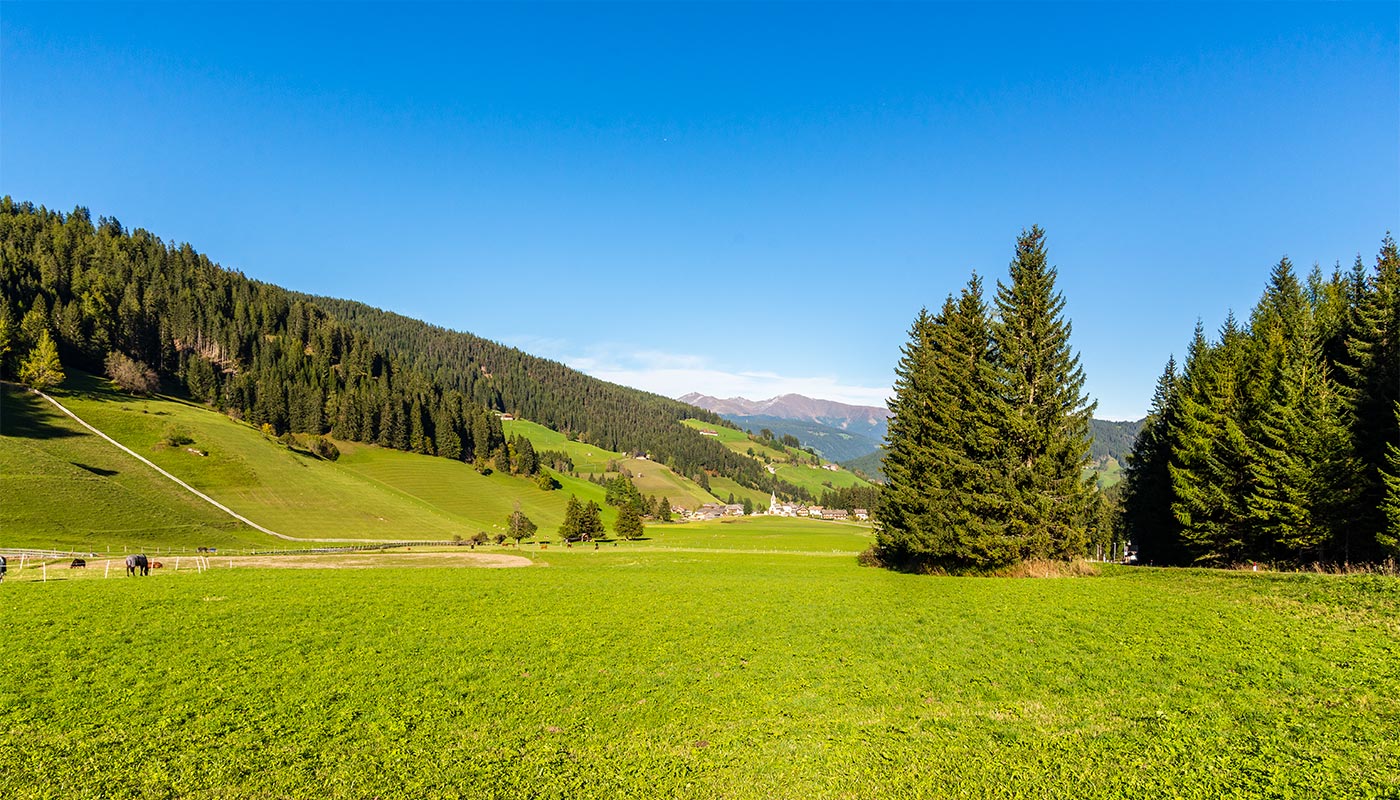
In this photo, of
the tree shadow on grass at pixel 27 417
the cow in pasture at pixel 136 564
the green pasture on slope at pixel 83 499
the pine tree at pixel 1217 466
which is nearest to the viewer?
the cow in pasture at pixel 136 564

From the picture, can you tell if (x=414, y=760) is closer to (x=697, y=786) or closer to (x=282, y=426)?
(x=697, y=786)

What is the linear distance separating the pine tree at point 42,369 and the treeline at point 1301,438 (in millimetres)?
135884

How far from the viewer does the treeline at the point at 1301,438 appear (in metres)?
29.1

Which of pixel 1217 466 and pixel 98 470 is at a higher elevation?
pixel 1217 466

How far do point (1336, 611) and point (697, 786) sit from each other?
20368 mm

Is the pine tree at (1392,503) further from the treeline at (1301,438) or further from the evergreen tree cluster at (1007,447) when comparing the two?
the evergreen tree cluster at (1007,447)

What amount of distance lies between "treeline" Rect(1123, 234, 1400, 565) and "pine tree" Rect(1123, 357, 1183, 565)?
7.05 ft

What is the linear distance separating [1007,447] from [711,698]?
26.5 meters

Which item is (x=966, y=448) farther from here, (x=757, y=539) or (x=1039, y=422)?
(x=757, y=539)

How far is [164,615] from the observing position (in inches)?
751

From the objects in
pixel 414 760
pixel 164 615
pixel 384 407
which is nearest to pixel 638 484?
pixel 384 407

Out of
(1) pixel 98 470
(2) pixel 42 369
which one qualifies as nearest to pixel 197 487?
(1) pixel 98 470

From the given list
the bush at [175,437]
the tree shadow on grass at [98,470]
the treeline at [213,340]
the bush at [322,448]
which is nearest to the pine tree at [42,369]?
the treeline at [213,340]

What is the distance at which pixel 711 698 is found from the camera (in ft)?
38.9
